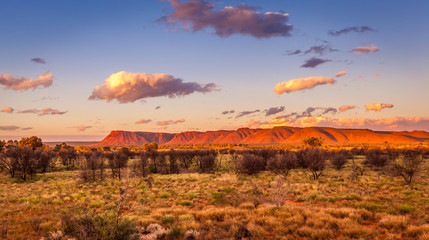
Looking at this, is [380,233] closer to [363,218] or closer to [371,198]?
[363,218]

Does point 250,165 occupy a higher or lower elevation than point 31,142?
lower

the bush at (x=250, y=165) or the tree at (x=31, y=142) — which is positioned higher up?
the tree at (x=31, y=142)

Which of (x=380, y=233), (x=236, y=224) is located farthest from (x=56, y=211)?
(x=380, y=233)

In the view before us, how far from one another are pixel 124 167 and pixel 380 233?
122 feet

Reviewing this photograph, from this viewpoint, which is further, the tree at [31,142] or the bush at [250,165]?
the tree at [31,142]

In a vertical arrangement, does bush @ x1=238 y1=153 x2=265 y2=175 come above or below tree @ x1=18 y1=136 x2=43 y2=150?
below

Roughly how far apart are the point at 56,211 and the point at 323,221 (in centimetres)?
1445

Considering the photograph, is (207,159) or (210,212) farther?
(207,159)

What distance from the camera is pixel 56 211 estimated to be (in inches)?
552

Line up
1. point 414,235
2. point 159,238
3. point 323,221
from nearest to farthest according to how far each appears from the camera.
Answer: point 414,235 < point 159,238 < point 323,221

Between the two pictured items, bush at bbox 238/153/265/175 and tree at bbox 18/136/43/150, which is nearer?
bush at bbox 238/153/265/175

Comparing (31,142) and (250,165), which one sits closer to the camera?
(250,165)

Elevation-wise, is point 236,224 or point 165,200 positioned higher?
point 236,224

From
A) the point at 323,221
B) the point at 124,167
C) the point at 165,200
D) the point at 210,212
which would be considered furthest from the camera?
the point at 124,167
